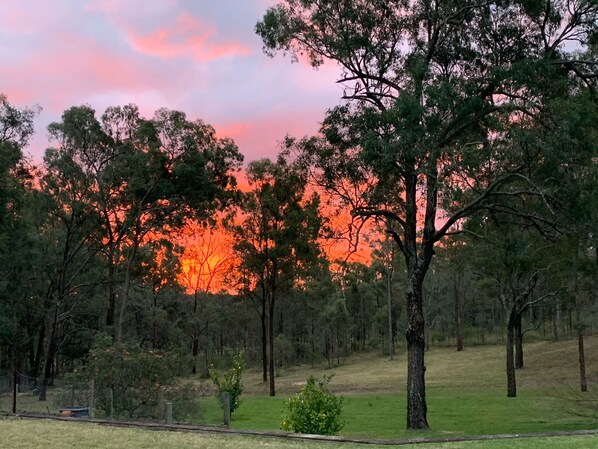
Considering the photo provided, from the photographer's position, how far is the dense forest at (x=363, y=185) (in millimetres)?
15539

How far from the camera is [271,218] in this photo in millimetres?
38906

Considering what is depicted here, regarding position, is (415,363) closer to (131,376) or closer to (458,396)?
(131,376)

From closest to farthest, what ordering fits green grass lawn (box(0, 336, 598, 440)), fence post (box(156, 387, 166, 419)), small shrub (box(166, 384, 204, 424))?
1. fence post (box(156, 387, 166, 419))
2. small shrub (box(166, 384, 204, 424))
3. green grass lawn (box(0, 336, 598, 440))

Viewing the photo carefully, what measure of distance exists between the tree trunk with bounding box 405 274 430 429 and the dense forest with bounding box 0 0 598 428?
5cm

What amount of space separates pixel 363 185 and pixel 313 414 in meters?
7.80

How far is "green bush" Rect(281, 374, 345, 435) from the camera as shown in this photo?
45.9 feet

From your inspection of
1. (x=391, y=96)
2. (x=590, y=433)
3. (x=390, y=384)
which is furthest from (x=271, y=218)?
(x=590, y=433)

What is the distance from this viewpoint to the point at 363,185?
18.8 meters

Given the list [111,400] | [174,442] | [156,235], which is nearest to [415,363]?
[174,442]

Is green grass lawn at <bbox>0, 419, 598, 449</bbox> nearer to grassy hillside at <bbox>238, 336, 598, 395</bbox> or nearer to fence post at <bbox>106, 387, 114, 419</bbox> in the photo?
fence post at <bbox>106, 387, 114, 419</bbox>

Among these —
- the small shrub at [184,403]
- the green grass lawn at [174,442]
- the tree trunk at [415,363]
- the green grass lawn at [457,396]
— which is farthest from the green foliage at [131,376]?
the tree trunk at [415,363]

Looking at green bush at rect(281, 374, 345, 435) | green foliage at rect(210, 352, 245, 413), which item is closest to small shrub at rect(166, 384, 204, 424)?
green bush at rect(281, 374, 345, 435)

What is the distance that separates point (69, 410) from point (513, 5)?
1717cm

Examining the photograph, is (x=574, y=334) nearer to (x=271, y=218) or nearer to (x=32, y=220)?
(x=271, y=218)
